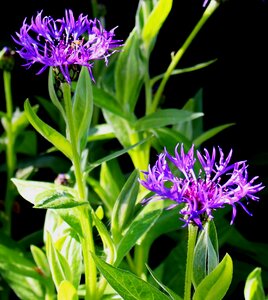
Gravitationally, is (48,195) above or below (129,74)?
below

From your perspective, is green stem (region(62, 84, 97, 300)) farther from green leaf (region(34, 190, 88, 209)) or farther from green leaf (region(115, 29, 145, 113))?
green leaf (region(115, 29, 145, 113))

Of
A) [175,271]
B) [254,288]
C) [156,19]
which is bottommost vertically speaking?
[175,271]

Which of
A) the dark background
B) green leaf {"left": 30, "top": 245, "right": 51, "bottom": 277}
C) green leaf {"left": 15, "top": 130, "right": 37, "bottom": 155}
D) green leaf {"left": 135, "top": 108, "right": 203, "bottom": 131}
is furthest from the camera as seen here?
the dark background

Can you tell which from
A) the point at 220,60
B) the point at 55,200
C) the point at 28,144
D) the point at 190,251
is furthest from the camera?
the point at 220,60

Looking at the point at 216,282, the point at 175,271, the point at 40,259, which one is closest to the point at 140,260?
the point at 175,271

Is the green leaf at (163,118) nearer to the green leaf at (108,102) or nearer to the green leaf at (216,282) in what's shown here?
the green leaf at (108,102)

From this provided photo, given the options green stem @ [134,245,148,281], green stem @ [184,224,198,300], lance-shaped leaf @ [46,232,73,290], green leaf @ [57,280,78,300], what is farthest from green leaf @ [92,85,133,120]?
green stem @ [184,224,198,300]

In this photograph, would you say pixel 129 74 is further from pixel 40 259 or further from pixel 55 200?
pixel 55 200
